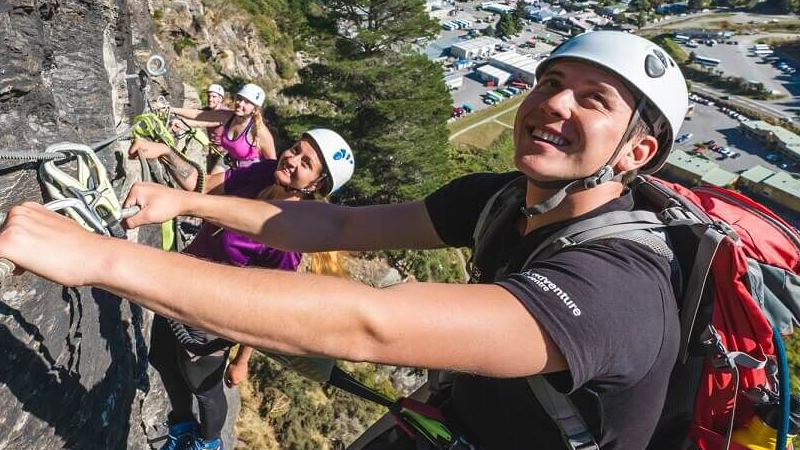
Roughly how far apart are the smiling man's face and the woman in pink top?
5268mm

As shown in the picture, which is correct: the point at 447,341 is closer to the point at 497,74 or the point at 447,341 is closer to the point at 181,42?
the point at 181,42

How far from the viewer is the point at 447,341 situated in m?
1.45

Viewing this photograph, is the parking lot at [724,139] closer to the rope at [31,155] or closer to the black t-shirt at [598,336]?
the black t-shirt at [598,336]

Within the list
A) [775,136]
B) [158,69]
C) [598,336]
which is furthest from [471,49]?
[598,336]

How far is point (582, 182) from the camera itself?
2.19 metres

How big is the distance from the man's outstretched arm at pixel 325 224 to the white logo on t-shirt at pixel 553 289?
1.26 meters

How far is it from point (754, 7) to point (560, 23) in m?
39.3

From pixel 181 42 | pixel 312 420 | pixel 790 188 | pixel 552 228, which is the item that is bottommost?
pixel 790 188

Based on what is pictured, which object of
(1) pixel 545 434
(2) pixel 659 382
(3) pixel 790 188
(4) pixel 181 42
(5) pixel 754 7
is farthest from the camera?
(5) pixel 754 7

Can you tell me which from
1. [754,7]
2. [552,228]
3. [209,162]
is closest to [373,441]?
[552,228]

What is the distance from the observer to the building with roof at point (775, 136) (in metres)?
54.8

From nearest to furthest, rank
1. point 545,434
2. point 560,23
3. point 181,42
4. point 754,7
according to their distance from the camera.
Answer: point 545,434 → point 181,42 → point 560,23 → point 754,7

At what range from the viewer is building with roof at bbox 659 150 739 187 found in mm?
49847

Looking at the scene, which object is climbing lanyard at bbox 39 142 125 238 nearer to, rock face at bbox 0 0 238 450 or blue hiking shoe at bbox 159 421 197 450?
rock face at bbox 0 0 238 450
